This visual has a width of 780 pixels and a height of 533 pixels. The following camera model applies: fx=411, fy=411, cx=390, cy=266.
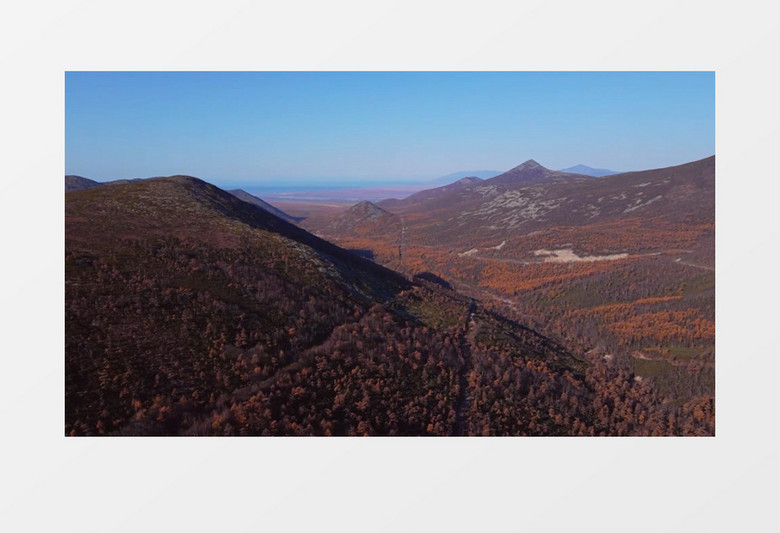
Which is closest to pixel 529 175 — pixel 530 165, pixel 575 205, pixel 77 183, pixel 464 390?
pixel 530 165

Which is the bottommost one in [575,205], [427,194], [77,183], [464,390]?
[464,390]

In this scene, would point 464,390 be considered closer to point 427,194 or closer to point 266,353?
point 266,353

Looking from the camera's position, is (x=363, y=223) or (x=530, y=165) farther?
(x=530, y=165)

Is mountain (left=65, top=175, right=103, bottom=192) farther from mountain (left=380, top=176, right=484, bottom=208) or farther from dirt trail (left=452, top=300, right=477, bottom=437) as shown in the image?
mountain (left=380, top=176, right=484, bottom=208)

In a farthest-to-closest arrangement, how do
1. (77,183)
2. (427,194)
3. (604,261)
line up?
(427,194) → (77,183) → (604,261)

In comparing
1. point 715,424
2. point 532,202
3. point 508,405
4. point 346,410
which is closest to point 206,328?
point 346,410

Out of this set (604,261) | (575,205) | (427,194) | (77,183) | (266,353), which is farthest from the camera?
(427,194)
